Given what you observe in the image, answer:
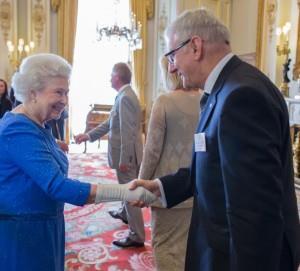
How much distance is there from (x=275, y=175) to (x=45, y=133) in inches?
38.0

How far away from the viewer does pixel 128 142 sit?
3201mm

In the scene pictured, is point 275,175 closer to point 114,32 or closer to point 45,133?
point 45,133

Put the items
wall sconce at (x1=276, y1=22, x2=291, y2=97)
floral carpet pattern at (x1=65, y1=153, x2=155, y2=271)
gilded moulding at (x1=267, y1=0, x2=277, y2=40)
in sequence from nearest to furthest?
floral carpet pattern at (x1=65, y1=153, x2=155, y2=271), wall sconce at (x1=276, y1=22, x2=291, y2=97), gilded moulding at (x1=267, y1=0, x2=277, y2=40)

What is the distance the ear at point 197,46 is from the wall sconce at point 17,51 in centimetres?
795

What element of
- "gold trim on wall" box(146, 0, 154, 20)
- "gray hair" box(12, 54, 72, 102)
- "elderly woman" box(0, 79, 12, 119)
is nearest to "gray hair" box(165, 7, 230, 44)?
"gray hair" box(12, 54, 72, 102)

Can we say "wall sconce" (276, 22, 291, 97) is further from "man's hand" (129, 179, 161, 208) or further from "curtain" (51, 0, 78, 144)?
"man's hand" (129, 179, 161, 208)

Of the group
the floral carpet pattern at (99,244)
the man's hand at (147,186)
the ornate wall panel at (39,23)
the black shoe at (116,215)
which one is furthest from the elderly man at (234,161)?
the ornate wall panel at (39,23)

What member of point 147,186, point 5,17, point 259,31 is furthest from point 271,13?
point 147,186

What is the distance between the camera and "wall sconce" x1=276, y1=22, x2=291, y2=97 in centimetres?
721

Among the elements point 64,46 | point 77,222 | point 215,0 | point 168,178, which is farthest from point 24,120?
point 215,0

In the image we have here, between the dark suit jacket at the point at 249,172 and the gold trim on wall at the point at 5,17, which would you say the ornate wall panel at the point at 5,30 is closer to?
the gold trim on wall at the point at 5,17

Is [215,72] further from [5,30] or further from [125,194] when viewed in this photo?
[5,30]

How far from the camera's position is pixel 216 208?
1.20 m

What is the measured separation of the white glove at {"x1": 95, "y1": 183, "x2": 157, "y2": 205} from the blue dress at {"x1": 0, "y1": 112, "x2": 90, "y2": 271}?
2.9 inches
